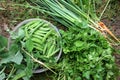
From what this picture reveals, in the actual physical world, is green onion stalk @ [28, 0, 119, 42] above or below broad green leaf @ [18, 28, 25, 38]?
above

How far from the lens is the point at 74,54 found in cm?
287

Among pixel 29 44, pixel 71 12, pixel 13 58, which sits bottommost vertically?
pixel 13 58

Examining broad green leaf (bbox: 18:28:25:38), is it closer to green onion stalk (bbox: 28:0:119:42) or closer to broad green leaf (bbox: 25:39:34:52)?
broad green leaf (bbox: 25:39:34:52)

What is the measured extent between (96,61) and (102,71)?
9cm

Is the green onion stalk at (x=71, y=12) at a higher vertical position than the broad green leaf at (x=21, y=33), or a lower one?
higher

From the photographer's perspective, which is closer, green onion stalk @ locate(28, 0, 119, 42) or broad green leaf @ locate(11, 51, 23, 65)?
broad green leaf @ locate(11, 51, 23, 65)

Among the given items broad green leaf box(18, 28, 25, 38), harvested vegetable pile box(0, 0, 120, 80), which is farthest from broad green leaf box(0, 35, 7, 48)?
broad green leaf box(18, 28, 25, 38)

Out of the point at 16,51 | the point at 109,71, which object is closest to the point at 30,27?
the point at 16,51

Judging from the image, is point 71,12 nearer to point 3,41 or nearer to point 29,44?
point 29,44

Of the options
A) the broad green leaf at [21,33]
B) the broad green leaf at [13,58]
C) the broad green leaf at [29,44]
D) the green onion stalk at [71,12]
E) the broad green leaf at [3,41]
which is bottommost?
the broad green leaf at [13,58]

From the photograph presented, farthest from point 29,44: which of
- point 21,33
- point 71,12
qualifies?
point 71,12

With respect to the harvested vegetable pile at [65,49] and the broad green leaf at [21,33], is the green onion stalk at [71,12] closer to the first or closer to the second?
the harvested vegetable pile at [65,49]

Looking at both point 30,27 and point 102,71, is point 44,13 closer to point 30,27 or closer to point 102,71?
point 30,27


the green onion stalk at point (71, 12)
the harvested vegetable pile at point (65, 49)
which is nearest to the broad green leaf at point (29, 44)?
the harvested vegetable pile at point (65, 49)
